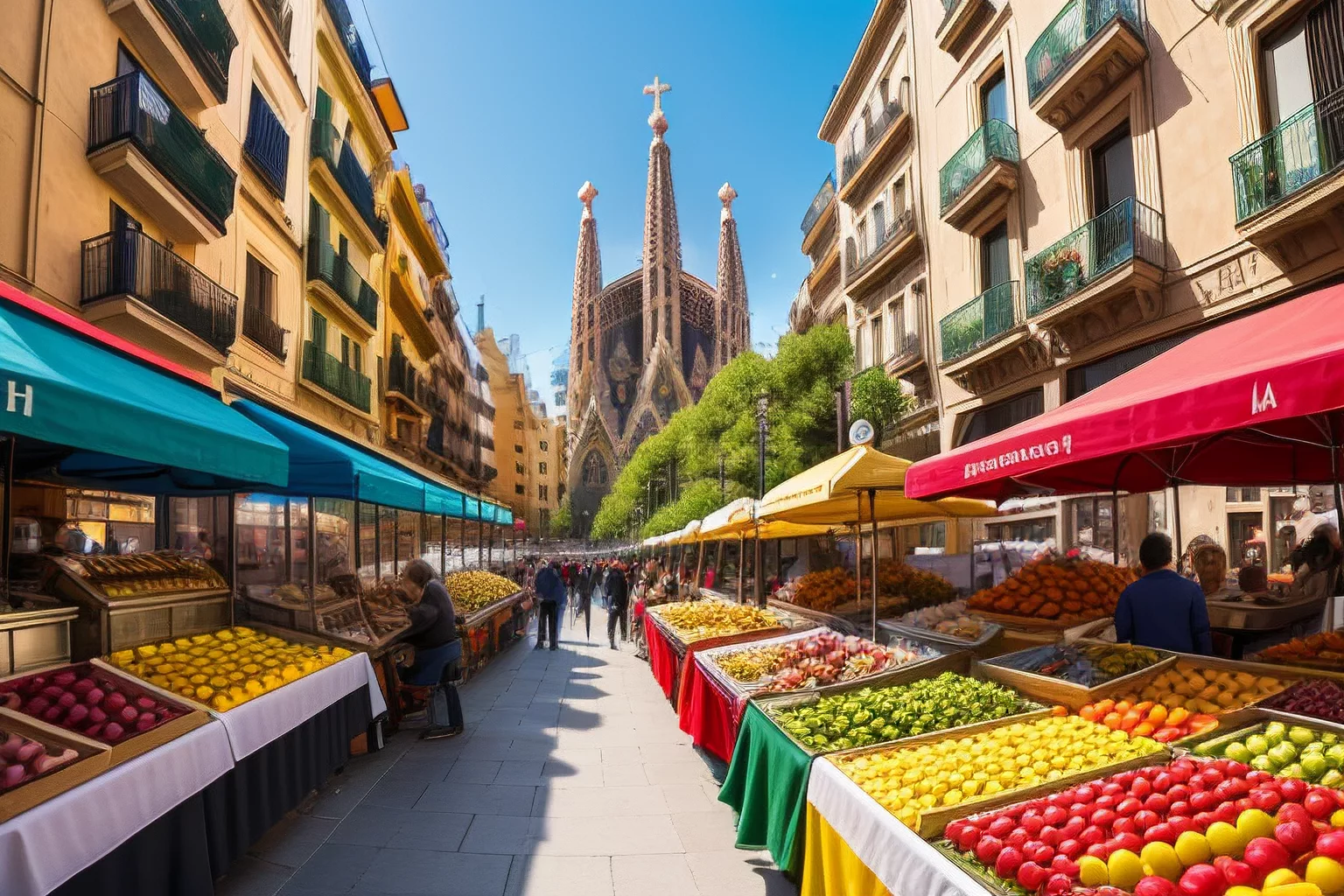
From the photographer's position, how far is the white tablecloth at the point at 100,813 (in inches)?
98.5

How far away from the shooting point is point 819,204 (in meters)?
27.4

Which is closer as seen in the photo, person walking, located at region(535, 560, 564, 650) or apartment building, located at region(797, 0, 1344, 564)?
apartment building, located at region(797, 0, 1344, 564)

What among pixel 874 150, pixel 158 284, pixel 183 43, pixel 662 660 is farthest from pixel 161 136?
pixel 874 150

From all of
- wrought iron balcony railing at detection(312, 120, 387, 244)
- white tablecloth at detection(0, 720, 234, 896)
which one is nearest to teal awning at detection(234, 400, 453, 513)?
white tablecloth at detection(0, 720, 234, 896)

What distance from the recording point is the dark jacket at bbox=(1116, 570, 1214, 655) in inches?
187

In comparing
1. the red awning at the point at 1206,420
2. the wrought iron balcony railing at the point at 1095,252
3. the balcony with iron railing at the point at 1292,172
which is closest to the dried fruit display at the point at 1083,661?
the red awning at the point at 1206,420

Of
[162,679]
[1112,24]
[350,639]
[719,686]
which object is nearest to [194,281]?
[350,639]

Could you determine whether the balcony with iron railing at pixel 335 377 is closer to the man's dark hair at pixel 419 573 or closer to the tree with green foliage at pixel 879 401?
the man's dark hair at pixel 419 573

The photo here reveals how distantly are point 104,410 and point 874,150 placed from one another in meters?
18.8

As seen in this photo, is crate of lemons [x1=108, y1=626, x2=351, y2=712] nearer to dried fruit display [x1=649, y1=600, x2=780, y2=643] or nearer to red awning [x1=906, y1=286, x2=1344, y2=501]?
dried fruit display [x1=649, y1=600, x2=780, y2=643]

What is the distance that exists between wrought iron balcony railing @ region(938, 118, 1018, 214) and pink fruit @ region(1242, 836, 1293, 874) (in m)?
13.2

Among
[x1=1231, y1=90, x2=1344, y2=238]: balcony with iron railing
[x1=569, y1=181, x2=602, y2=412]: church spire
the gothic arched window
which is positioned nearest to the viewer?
[x1=1231, y1=90, x2=1344, y2=238]: balcony with iron railing

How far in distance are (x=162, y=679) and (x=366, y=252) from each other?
1857 centimetres

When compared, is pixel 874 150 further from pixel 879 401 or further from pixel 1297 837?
pixel 1297 837
